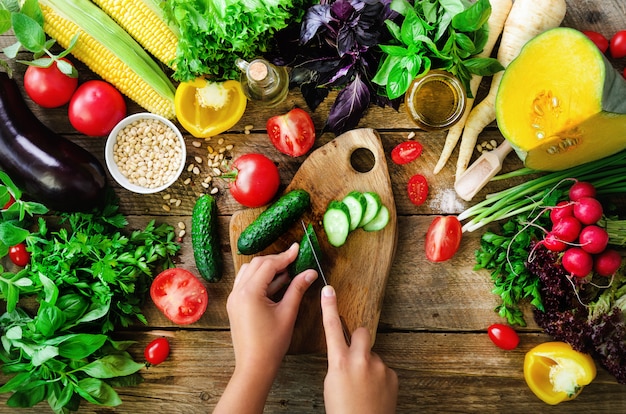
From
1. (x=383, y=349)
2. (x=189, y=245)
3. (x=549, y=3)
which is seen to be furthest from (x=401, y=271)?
(x=549, y=3)

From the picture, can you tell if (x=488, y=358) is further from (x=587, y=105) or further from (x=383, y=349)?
(x=587, y=105)

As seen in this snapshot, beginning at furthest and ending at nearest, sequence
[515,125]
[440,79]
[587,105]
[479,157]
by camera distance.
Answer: [479,157], [440,79], [515,125], [587,105]

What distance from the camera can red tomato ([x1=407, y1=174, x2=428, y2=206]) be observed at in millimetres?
2143

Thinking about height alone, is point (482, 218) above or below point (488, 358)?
above

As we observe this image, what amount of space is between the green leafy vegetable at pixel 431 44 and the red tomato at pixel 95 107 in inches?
41.3

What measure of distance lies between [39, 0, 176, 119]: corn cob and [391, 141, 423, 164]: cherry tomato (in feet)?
3.06

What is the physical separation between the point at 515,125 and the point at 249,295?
3.68 ft

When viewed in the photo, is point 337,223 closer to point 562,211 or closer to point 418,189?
point 418,189

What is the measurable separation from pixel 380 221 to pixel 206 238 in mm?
685

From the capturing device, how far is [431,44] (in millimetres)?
1761

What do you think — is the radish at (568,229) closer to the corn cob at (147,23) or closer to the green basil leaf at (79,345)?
the corn cob at (147,23)

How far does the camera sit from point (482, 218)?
2.09 meters

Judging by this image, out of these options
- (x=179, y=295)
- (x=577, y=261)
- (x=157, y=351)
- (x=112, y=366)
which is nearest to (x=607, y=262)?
(x=577, y=261)

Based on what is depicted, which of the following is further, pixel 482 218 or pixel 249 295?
pixel 482 218
